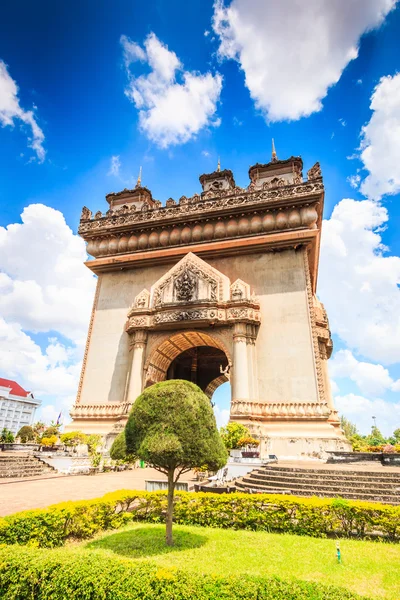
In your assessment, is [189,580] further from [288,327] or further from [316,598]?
[288,327]

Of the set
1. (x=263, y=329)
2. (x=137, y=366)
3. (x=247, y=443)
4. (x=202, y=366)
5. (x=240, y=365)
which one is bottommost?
(x=247, y=443)

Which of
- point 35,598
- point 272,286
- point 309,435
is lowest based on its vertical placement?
point 35,598

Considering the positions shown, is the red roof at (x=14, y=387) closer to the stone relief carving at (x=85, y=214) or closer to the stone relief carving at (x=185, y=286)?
the stone relief carving at (x=85, y=214)

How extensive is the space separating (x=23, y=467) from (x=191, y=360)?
15.3m

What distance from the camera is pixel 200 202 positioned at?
2511 centimetres

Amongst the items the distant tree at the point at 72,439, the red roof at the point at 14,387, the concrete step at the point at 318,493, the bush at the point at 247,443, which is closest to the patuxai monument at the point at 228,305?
the distant tree at the point at 72,439

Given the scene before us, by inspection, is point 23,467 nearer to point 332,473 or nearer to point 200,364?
point 332,473

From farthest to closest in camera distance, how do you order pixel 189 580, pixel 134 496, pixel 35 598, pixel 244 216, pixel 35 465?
pixel 244 216, pixel 35 465, pixel 134 496, pixel 35 598, pixel 189 580

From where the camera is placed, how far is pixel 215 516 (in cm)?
833

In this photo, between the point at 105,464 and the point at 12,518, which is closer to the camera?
the point at 12,518

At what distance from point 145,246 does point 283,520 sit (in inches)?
818

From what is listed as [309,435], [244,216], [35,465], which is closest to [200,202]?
[244,216]

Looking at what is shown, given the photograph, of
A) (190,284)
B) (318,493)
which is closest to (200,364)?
(190,284)

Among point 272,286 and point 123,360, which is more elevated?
point 272,286
